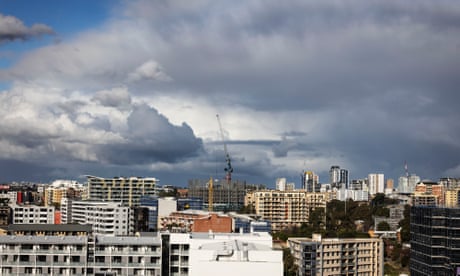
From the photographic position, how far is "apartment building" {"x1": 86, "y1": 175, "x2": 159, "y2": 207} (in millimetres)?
149000

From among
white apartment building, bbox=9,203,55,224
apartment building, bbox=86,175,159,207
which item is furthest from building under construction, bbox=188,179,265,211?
white apartment building, bbox=9,203,55,224

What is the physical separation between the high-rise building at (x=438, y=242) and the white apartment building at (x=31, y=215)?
69.1m

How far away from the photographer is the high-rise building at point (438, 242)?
54.1m

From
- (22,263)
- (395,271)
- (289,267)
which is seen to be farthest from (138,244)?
(395,271)

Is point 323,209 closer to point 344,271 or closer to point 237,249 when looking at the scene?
point 344,271

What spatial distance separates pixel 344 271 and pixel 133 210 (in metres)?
45.5

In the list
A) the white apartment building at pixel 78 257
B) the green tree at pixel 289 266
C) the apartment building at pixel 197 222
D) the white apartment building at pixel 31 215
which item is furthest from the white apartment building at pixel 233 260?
the white apartment building at pixel 31 215

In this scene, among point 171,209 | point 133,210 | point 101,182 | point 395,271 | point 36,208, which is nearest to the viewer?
point 395,271

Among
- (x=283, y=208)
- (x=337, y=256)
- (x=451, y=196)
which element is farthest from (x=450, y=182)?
(x=337, y=256)

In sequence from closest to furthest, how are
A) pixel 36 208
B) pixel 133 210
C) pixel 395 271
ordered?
pixel 395 271
pixel 133 210
pixel 36 208

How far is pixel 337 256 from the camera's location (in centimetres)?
6519

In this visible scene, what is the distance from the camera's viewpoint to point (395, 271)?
245ft

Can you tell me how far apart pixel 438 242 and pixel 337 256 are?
→ 12.5 metres

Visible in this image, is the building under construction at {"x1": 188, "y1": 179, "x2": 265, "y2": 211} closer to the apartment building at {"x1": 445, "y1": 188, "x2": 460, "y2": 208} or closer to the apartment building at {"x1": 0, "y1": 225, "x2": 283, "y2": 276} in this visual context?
the apartment building at {"x1": 445, "y1": 188, "x2": 460, "y2": 208}
